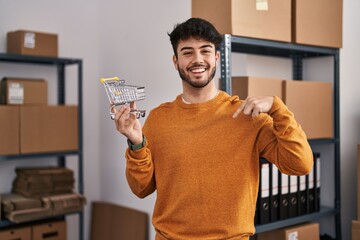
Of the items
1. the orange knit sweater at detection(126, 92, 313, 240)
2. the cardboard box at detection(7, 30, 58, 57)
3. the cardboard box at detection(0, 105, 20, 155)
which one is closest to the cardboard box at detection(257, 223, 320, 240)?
the orange knit sweater at detection(126, 92, 313, 240)

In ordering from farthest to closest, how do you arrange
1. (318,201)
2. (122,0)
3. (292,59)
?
(122,0) < (292,59) < (318,201)

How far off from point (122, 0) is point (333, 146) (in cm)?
188

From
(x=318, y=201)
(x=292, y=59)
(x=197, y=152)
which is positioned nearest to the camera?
(x=197, y=152)

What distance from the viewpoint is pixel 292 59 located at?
305 cm

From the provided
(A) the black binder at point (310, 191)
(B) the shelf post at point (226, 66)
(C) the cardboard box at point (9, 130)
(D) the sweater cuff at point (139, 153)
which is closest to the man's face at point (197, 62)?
(D) the sweater cuff at point (139, 153)

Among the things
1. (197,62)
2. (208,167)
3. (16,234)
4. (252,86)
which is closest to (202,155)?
(208,167)

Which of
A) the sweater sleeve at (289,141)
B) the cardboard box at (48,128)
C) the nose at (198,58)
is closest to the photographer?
the sweater sleeve at (289,141)

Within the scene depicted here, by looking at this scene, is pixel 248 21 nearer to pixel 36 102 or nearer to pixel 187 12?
pixel 187 12

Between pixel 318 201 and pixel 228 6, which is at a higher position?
pixel 228 6

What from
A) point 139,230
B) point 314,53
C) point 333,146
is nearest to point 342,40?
point 314,53

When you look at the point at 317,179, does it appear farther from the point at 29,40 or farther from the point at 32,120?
the point at 29,40

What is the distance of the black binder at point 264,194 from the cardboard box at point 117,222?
3.67 ft

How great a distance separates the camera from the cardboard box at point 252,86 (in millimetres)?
2301

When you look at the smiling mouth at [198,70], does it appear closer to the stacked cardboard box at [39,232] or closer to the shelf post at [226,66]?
the shelf post at [226,66]
